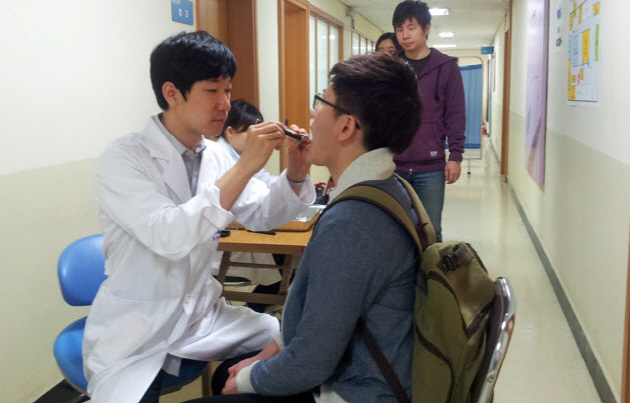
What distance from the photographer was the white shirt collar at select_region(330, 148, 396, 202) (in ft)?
4.22

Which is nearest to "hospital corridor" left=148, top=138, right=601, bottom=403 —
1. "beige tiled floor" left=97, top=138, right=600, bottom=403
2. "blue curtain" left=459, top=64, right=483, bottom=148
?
"beige tiled floor" left=97, top=138, right=600, bottom=403

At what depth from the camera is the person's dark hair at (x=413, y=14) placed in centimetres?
308

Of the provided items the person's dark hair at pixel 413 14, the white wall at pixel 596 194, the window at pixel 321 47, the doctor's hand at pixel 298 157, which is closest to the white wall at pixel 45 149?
the doctor's hand at pixel 298 157

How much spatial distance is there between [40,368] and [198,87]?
1648 millimetres

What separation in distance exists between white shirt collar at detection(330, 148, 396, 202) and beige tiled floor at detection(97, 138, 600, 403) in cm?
159

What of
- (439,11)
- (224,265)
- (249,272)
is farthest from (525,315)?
(439,11)

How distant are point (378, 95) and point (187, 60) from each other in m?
0.52

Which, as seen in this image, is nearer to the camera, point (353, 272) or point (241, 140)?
point (353, 272)

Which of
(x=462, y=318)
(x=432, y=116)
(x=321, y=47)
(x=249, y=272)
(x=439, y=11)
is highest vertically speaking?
(x=439, y=11)

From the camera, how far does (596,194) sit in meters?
2.68

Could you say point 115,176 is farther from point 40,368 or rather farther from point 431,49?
point 431,49

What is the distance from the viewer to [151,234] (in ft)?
4.39

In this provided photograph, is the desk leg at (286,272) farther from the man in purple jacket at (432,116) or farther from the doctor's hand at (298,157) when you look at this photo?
the doctor's hand at (298,157)

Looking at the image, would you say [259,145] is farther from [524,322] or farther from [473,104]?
[473,104]
